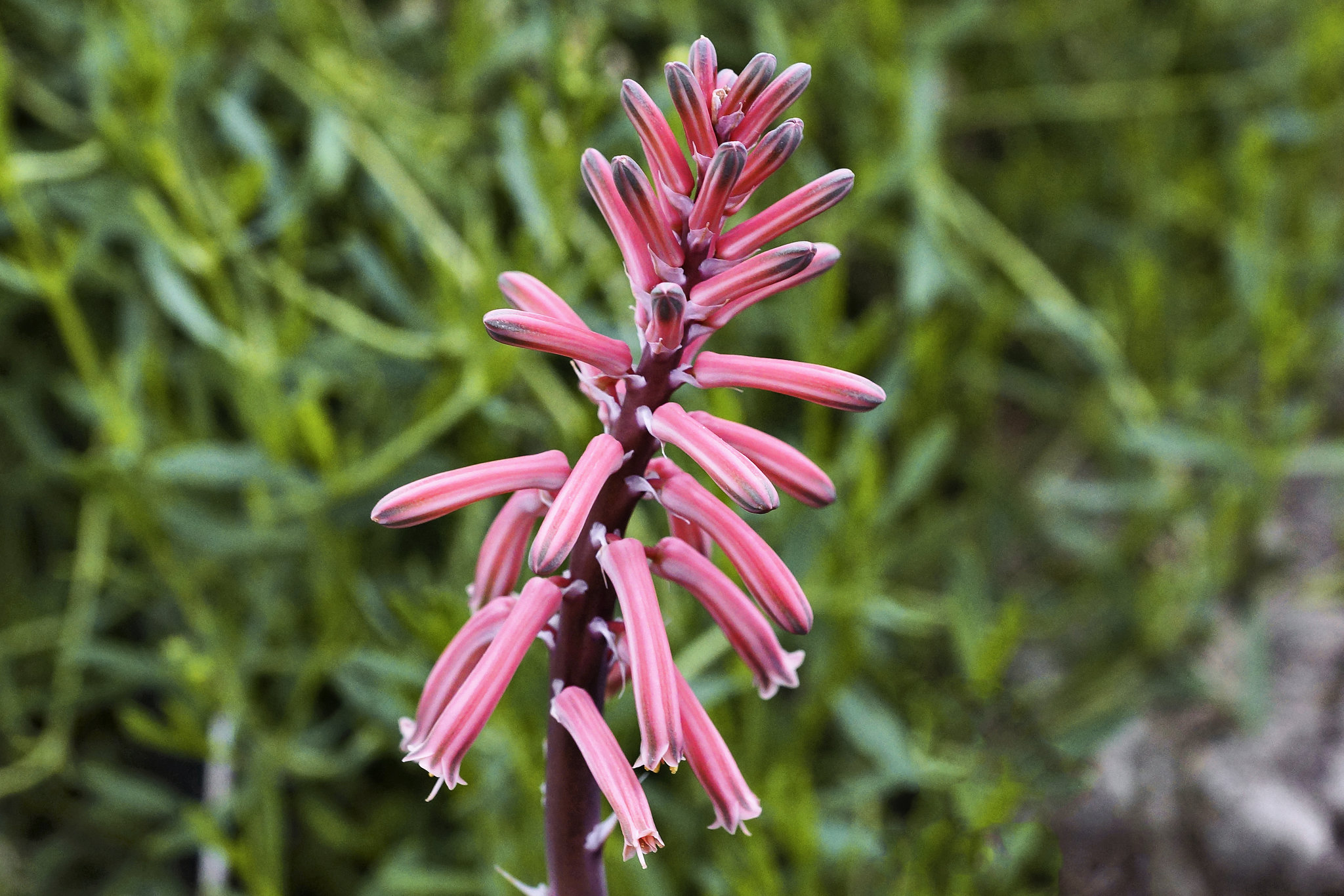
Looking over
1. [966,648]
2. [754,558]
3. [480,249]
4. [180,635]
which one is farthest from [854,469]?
[180,635]

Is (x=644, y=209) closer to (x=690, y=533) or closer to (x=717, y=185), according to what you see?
(x=717, y=185)

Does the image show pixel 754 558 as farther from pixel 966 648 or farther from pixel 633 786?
pixel 966 648

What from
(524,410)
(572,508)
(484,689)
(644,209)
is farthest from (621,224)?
(524,410)

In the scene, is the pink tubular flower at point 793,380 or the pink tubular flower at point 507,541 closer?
the pink tubular flower at point 793,380

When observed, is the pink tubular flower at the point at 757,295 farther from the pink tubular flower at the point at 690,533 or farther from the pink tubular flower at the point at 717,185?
the pink tubular flower at the point at 690,533

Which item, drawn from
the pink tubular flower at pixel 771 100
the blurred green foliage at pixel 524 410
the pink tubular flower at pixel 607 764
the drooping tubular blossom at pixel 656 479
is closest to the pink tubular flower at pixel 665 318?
the drooping tubular blossom at pixel 656 479

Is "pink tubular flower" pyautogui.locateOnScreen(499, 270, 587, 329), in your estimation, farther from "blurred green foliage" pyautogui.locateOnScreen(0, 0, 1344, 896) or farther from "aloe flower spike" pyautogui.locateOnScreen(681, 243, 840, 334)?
"blurred green foliage" pyautogui.locateOnScreen(0, 0, 1344, 896)
